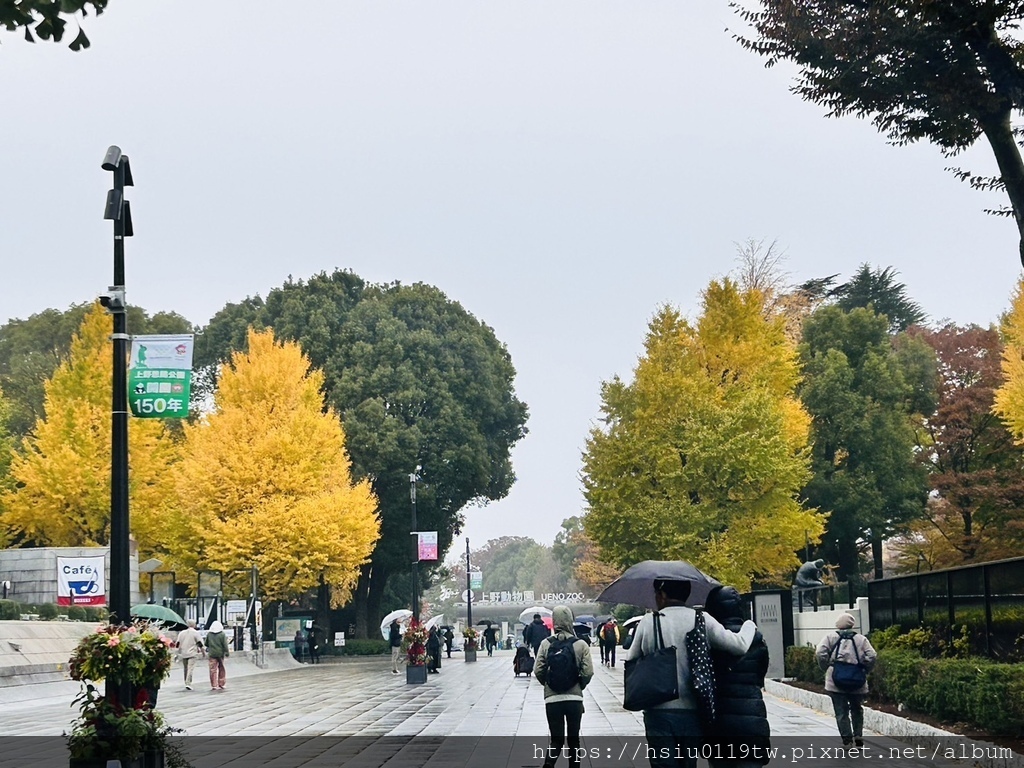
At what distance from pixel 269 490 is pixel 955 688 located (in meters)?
40.5

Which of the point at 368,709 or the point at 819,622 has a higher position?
the point at 819,622

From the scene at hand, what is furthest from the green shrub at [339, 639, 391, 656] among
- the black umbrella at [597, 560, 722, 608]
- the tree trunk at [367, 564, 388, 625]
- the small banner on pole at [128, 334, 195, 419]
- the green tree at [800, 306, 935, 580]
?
the black umbrella at [597, 560, 722, 608]

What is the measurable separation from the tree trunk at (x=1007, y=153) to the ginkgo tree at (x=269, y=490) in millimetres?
38029

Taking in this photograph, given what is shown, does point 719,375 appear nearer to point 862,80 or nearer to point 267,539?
point 267,539

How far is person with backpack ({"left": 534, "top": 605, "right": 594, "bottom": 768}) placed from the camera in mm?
13244

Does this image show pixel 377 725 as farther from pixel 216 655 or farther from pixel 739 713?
pixel 739 713

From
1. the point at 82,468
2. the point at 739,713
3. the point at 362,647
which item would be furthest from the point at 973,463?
the point at 739,713

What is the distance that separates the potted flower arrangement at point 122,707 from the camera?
12641 millimetres

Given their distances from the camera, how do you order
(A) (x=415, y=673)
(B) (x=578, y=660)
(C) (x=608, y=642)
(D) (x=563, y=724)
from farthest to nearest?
1. (C) (x=608, y=642)
2. (A) (x=415, y=673)
3. (D) (x=563, y=724)
4. (B) (x=578, y=660)

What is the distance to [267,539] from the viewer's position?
5369 centimetres

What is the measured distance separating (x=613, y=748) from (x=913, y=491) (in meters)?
41.1

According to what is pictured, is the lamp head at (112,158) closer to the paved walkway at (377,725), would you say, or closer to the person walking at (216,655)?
the paved walkway at (377,725)

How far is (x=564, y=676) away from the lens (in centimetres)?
1323

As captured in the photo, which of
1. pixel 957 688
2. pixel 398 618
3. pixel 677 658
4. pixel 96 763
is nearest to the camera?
pixel 677 658
